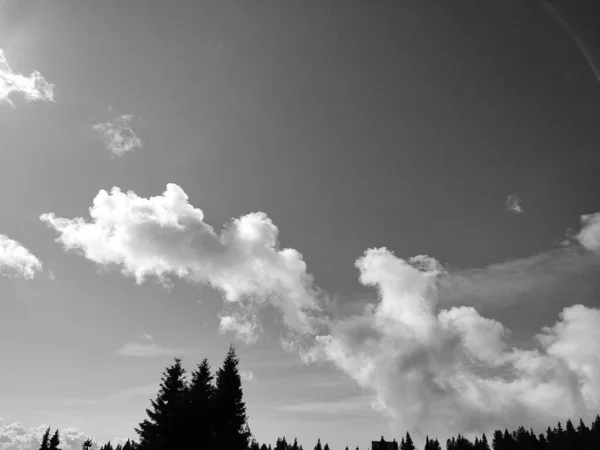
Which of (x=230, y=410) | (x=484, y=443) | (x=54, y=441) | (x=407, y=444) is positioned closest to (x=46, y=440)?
(x=54, y=441)

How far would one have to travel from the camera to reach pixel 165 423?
2431 centimetres

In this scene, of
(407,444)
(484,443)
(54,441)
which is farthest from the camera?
(484,443)

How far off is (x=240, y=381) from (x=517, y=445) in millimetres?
143531

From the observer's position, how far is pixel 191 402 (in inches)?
1003

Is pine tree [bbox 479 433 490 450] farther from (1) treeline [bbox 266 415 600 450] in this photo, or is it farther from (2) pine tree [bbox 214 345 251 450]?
(2) pine tree [bbox 214 345 251 450]

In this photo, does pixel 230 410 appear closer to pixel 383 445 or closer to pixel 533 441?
pixel 383 445

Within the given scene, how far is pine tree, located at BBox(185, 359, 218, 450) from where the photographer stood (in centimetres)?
2416

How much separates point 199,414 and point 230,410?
147 inches

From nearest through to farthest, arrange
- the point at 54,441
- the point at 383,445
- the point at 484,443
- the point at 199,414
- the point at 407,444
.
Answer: the point at 383,445 < the point at 199,414 < the point at 54,441 < the point at 407,444 < the point at 484,443

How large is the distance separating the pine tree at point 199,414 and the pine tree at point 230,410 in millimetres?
676

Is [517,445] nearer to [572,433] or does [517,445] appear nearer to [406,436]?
[572,433]

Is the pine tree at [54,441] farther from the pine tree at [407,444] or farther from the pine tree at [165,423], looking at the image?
the pine tree at [407,444]

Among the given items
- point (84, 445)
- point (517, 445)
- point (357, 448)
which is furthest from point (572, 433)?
point (84, 445)

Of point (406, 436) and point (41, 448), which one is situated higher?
point (406, 436)
